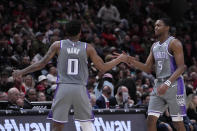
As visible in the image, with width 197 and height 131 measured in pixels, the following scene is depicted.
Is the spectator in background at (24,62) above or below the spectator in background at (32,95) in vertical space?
above

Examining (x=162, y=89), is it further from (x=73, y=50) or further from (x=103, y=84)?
(x=103, y=84)

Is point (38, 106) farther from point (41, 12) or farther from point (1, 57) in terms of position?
point (41, 12)

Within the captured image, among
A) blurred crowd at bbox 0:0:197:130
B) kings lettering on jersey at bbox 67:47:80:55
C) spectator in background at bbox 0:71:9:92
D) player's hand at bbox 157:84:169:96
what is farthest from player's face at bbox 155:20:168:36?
spectator in background at bbox 0:71:9:92

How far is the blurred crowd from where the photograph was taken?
461 inches

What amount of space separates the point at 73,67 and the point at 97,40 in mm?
9294

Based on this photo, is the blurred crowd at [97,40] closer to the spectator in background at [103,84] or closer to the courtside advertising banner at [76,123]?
the spectator in background at [103,84]

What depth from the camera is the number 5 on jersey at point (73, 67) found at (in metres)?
7.20

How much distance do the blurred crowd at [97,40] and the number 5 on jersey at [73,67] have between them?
8.79 feet

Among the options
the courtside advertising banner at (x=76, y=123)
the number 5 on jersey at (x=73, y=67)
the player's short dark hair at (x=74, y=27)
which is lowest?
the courtside advertising banner at (x=76, y=123)

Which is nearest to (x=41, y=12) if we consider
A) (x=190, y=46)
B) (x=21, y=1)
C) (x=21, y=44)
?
(x=21, y=1)

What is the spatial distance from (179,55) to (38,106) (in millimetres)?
3444

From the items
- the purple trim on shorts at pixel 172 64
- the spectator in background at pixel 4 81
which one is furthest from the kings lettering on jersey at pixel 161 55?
the spectator in background at pixel 4 81

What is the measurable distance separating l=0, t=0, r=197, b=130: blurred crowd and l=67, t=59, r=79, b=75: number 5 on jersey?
8.79ft

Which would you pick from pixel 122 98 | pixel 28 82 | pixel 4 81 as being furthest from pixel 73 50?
pixel 28 82
